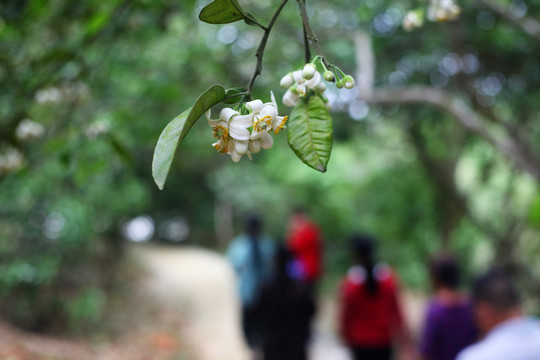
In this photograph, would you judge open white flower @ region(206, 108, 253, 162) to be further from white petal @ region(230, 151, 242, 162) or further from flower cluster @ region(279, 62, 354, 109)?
flower cluster @ region(279, 62, 354, 109)

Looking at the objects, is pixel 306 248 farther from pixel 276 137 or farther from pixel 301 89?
pixel 301 89

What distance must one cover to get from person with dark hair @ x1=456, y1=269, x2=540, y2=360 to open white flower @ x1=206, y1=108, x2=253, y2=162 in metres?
1.29

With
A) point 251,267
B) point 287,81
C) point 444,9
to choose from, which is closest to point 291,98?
point 287,81

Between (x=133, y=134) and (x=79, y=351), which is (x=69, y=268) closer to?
(x=79, y=351)

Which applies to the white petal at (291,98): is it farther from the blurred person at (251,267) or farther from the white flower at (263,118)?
the blurred person at (251,267)

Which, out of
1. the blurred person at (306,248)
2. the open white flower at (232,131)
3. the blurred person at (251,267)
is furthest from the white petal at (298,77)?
the blurred person at (306,248)

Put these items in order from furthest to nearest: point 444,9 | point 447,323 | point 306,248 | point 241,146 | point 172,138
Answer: point 306,248 < point 447,323 < point 444,9 < point 241,146 < point 172,138

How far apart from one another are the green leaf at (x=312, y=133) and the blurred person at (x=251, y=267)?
3.19 m

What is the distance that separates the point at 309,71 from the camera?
0.74 m

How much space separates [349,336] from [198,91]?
2.52 metres

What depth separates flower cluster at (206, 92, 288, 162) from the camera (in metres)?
0.71

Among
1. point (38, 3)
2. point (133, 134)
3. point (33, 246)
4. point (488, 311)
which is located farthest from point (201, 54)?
point (488, 311)

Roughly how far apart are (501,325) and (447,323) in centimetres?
92

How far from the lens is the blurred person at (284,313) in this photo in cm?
319
